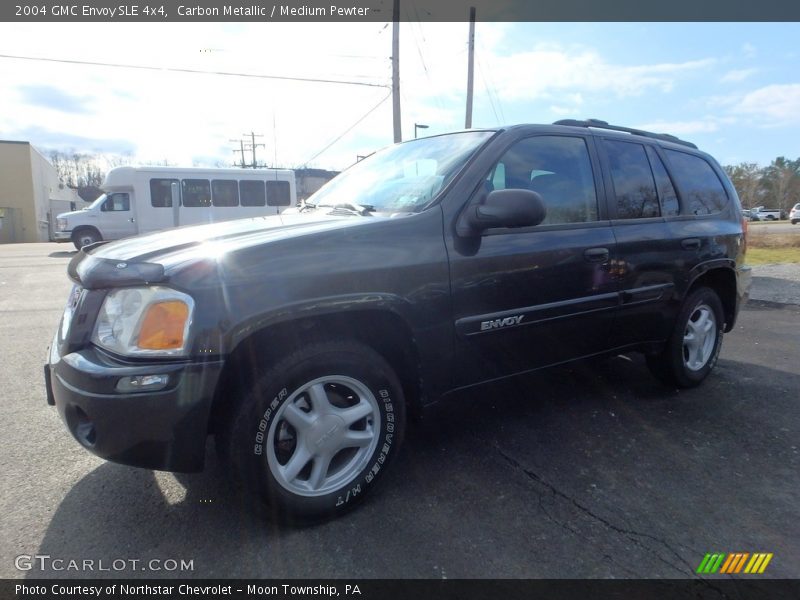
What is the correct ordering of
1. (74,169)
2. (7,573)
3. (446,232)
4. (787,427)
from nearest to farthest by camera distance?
(7,573) < (446,232) < (787,427) < (74,169)

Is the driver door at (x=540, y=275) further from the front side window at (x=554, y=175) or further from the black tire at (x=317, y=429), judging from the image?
the black tire at (x=317, y=429)

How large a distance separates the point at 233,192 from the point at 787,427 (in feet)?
57.9

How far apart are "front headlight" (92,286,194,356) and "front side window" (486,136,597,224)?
1794 mm

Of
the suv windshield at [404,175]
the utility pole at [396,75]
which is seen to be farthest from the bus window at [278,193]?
the suv windshield at [404,175]

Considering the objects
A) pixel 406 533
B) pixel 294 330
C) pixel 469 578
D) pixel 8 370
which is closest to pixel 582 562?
Answer: pixel 469 578

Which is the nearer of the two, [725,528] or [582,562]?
[582,562]

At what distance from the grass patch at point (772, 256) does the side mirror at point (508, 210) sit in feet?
39.2

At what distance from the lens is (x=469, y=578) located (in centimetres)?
206

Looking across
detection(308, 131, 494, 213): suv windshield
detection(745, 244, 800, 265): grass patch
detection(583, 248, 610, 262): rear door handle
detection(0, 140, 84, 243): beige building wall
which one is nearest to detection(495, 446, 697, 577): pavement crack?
detection(583, 248, 610, 262): rear door handle

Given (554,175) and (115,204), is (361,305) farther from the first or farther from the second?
(115,204)

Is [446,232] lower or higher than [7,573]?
higher

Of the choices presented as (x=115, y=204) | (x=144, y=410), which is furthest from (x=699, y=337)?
(x=115, y=204)

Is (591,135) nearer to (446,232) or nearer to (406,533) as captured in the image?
(446,232)

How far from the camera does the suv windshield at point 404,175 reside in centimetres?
287
